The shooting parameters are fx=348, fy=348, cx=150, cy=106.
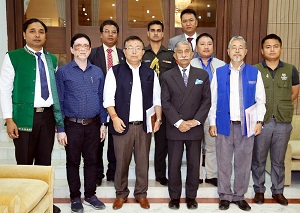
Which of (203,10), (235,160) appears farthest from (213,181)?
(203,10)

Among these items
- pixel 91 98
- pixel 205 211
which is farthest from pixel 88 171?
pixel 205 211

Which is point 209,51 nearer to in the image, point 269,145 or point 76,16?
point 269,145

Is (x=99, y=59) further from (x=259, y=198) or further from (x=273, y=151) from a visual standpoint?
(x=259, y=198)

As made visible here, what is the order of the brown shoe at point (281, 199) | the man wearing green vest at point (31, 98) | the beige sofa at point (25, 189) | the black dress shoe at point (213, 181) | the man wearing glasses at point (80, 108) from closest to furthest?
the beige sofa at point (25, 189), the man wearing green vest at point (31, 98), the man wearing glasses at point (80, 108), the brown shoe at point (281, 199), the black dress shoe at point (213, 181)

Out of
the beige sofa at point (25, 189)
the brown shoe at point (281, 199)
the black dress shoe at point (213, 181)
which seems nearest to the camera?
the beige sofa at point (25, 189)

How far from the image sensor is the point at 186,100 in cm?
309

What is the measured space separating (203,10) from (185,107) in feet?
9.36

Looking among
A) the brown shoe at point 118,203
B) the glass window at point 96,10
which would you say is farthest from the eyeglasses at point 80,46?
the glass window at point 96,10

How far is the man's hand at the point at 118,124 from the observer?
9.97 ft

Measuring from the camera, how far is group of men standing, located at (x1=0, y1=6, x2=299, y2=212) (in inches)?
116

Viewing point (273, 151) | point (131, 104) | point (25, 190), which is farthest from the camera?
point (273, 151)

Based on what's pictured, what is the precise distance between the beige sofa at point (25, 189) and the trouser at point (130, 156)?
672 millimetres

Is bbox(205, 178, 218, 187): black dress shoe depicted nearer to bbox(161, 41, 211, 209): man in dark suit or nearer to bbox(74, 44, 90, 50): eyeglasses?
bbox(161, 41, 211, 209): man in dark suit

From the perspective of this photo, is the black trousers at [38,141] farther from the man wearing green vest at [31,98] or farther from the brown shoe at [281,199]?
the brown shoe at [281,199]
